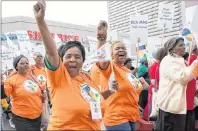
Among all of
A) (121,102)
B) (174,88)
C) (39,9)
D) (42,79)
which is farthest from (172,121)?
(42,79)

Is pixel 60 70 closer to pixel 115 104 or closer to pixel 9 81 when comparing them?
pixel 115 104

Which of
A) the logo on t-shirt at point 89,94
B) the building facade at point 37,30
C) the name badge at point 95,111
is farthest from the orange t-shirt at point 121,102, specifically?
the building facade at point 37,30

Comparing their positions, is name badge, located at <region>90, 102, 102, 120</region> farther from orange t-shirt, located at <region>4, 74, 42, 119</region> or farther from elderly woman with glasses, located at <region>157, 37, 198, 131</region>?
orange t-shirt, located at <region>4, 74, 42, 119</region>

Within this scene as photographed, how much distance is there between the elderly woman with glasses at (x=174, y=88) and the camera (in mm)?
4382

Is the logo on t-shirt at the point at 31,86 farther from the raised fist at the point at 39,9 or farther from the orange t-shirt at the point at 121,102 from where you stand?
the raised fist at the point at 39,9

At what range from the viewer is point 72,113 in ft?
8.86

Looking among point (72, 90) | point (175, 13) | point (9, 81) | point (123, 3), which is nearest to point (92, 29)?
point (123, 3)

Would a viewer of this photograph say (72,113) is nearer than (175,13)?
Yes

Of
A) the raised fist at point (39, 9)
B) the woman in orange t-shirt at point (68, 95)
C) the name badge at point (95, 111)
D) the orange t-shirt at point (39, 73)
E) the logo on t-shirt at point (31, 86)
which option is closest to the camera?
the raised fist at point (39, 9)

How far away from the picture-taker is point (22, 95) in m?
5.64

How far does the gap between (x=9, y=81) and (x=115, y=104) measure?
211 cm

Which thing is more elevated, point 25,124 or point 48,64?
point 48,64

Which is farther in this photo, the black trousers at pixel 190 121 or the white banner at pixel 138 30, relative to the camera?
the white banner at pixel 138 30

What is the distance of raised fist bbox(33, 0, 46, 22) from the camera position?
8.09 ft
